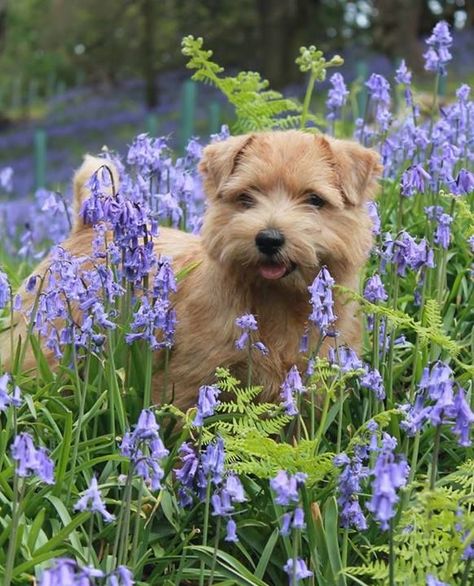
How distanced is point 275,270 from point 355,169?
2.39ft

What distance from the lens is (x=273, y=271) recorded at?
401 centimetres

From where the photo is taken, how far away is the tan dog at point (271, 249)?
4.03 m

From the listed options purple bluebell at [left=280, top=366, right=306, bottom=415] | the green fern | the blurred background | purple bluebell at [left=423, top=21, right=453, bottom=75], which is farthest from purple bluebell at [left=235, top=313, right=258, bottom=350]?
the blurred background

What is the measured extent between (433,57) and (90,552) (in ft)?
11.2

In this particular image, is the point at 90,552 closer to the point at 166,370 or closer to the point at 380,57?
the point at 166,370

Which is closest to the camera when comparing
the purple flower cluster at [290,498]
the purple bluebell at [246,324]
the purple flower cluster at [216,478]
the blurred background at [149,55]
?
the purple flower cluster at [290,498]

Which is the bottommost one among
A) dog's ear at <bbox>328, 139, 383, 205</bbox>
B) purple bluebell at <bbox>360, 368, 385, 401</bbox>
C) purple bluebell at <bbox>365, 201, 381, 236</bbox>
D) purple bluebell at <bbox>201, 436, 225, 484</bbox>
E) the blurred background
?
the blurred background

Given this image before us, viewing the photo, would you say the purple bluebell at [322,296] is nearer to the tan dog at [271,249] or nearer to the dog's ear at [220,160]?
the tan dog at [271,249]

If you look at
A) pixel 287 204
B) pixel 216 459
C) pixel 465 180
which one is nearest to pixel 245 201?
pixel 287 204

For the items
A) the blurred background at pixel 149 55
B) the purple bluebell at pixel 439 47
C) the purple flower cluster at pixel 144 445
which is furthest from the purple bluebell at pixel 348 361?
the blurred background at pixel 149 55

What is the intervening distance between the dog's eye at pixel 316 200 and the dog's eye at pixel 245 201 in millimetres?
242

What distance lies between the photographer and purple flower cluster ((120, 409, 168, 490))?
9.31 feet

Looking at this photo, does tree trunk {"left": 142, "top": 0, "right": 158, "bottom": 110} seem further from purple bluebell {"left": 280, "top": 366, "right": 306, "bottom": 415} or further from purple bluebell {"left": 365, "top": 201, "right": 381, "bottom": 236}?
purple bluebell {"left": 280, "top": 366, "right": 306, "bottom": 415}

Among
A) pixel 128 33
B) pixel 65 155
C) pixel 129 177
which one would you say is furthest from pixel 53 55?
pixel 129 177
